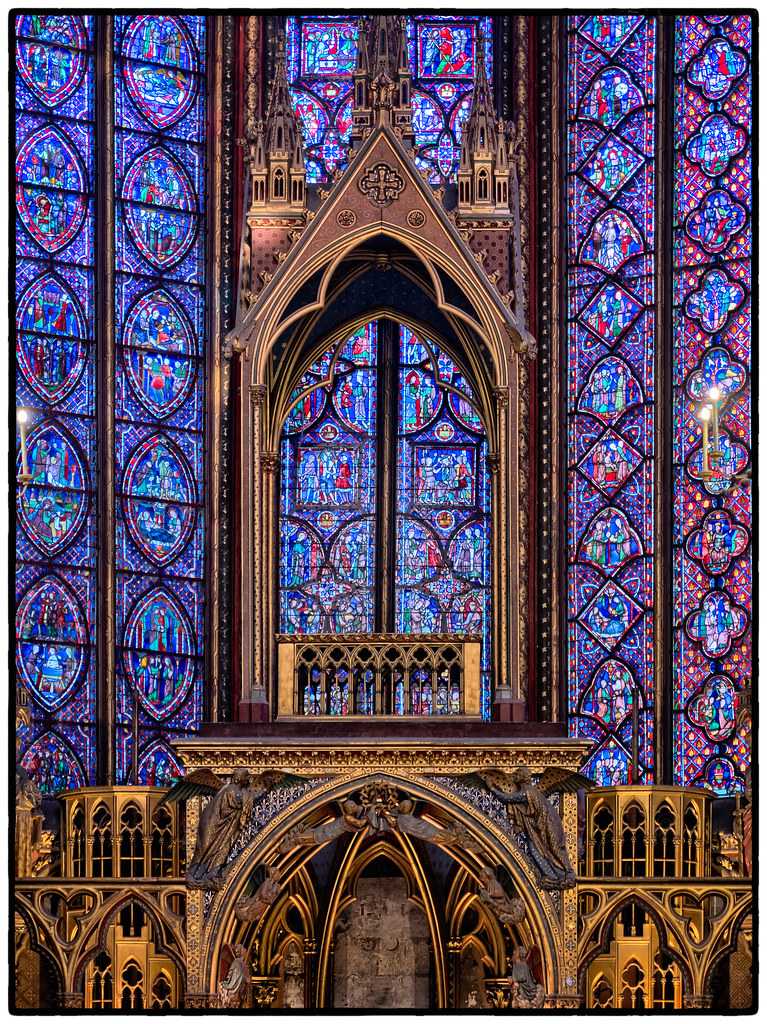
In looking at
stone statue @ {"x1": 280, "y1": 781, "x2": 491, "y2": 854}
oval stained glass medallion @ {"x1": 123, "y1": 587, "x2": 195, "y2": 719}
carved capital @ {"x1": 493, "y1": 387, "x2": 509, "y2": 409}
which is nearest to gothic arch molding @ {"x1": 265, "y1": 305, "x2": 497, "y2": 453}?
carved capital @ {"x1": 493, "y1": 387, "x2": 509, "y2": 409}

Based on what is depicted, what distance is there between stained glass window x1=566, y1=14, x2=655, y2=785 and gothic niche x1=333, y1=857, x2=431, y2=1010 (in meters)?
3.36

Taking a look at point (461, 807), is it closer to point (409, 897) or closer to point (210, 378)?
point (409, 897)

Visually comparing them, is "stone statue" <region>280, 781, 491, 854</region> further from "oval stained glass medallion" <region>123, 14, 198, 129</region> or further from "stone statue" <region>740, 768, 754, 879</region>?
"oval stained glass medallion" <region>123, 14, 198, 129</region>

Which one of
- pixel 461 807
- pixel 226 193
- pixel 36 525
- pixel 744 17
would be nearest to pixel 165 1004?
pixel 461 807

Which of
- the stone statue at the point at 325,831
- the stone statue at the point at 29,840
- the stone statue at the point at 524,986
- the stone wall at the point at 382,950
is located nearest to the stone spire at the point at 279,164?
the stone statue at the point at 325,831

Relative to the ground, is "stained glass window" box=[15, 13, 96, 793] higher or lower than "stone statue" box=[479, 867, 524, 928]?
higher

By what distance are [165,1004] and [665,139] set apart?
9.25 m

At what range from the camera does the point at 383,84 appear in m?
25.0

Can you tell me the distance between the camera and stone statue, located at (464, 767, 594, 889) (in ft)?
77.9

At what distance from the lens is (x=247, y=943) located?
24.0 meters

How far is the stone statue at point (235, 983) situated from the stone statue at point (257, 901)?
0.25m

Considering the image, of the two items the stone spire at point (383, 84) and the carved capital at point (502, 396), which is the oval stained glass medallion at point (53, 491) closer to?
the stone spire at point (383, 84)

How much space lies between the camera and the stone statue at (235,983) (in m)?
23.7

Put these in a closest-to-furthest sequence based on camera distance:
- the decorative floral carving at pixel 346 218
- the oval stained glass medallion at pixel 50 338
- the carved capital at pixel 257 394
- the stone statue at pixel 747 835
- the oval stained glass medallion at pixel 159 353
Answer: the stone statue at pixel 747 835
the decorative floral carving at pixel 346 218
the carved capital at pixel 257 394
the oval stained glass medallion at pixel 50 338
the oval stained glass medallion at pixel 159 353
